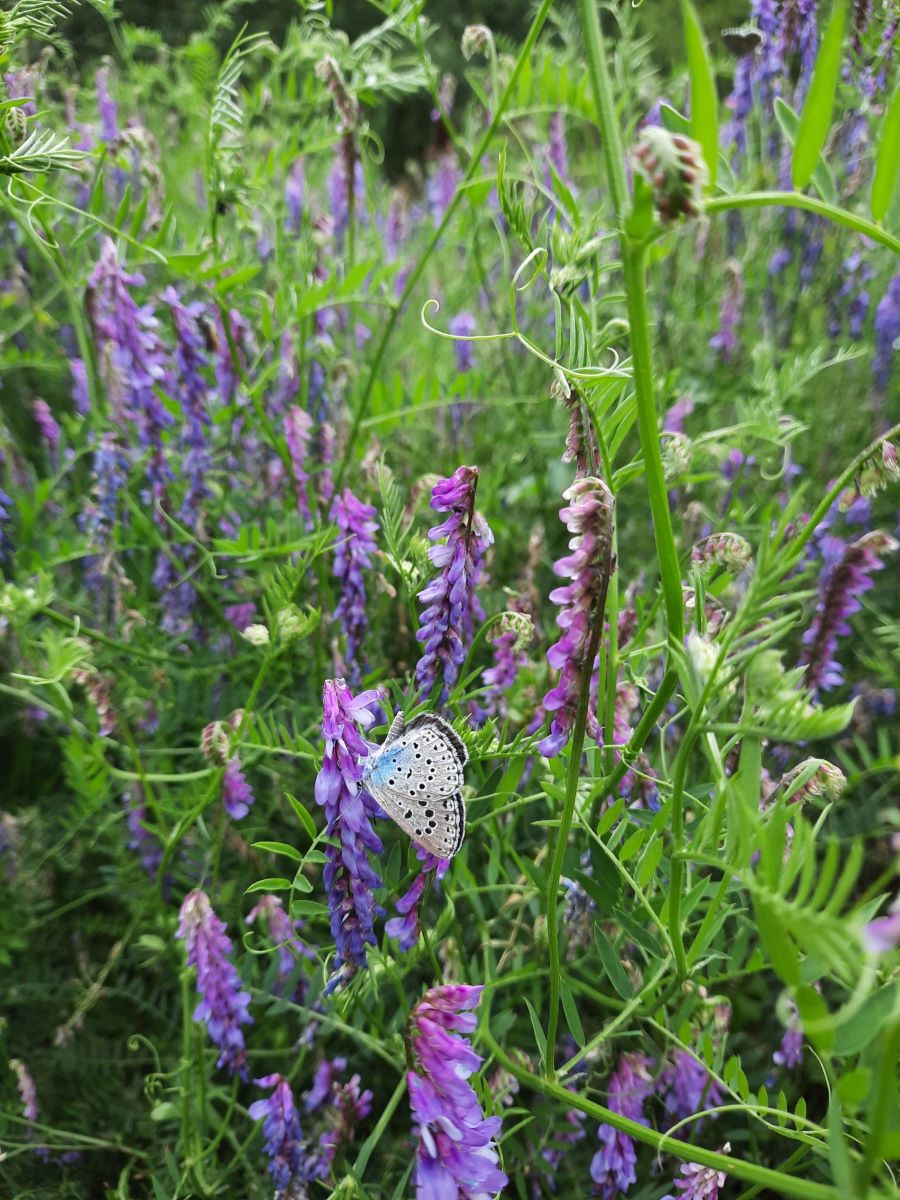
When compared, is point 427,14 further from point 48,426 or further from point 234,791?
point 234,791

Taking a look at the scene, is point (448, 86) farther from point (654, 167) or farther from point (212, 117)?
point (654, 167)

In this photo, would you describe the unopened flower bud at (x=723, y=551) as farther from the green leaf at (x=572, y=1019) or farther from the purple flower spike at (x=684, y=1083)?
the purple flower spike at (x=684, y=1083)

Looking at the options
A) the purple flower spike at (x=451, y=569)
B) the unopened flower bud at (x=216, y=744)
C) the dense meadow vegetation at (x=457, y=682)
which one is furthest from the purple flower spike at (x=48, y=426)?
the purple flower spike at (x=451, y=569)

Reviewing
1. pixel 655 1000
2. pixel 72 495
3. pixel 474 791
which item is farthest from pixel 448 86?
pixel 655 1000

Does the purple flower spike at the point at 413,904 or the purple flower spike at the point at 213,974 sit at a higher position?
the purple flower spike at the point at 413,904

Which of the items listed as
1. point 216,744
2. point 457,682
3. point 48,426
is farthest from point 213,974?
point 48,426

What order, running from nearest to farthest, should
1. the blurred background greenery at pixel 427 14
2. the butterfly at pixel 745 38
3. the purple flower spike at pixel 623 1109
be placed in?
the purple flower spike at pixel 623 1109 < the butterfly at pixel 745 38 < the blurred background greenery at pixel 427 14

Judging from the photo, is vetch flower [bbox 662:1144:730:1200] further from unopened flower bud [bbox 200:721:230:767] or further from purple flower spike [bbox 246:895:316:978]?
unopened flower bud [bbox 200:721:230:767]
